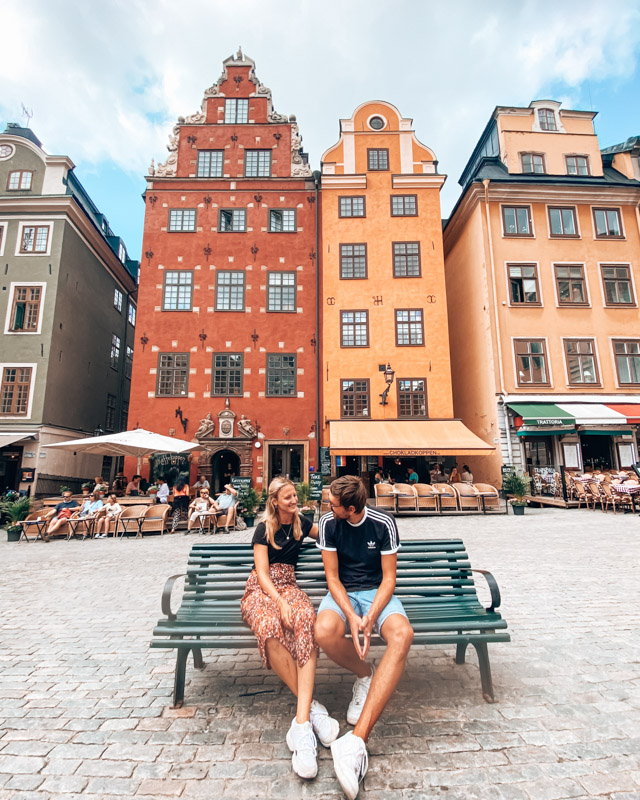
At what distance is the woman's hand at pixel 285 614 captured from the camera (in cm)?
303

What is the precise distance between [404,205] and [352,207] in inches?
106

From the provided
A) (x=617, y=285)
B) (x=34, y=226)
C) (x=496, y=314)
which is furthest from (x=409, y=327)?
(x=34, y=226)

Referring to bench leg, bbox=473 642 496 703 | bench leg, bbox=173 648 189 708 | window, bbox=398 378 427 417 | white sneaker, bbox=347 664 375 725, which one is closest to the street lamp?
window, bbox=398 378 427 417

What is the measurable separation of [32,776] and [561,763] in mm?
3110

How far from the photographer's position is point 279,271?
22109mm

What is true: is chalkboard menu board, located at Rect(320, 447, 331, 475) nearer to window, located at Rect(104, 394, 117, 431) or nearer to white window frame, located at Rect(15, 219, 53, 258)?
window, located at Rect(104, 394, 117, 431)

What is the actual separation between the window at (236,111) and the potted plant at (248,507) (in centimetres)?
2023

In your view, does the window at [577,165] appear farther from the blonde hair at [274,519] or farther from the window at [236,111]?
the blonde hair at [274,519]

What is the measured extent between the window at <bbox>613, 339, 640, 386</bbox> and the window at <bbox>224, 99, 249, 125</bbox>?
878 inches

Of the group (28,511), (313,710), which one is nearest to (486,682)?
(313,710)

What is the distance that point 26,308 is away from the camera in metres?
21.2

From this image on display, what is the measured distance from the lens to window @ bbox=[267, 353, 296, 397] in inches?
829

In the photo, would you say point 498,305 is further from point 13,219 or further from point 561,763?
point 13,219

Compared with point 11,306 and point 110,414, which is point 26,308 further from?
point 110,414
